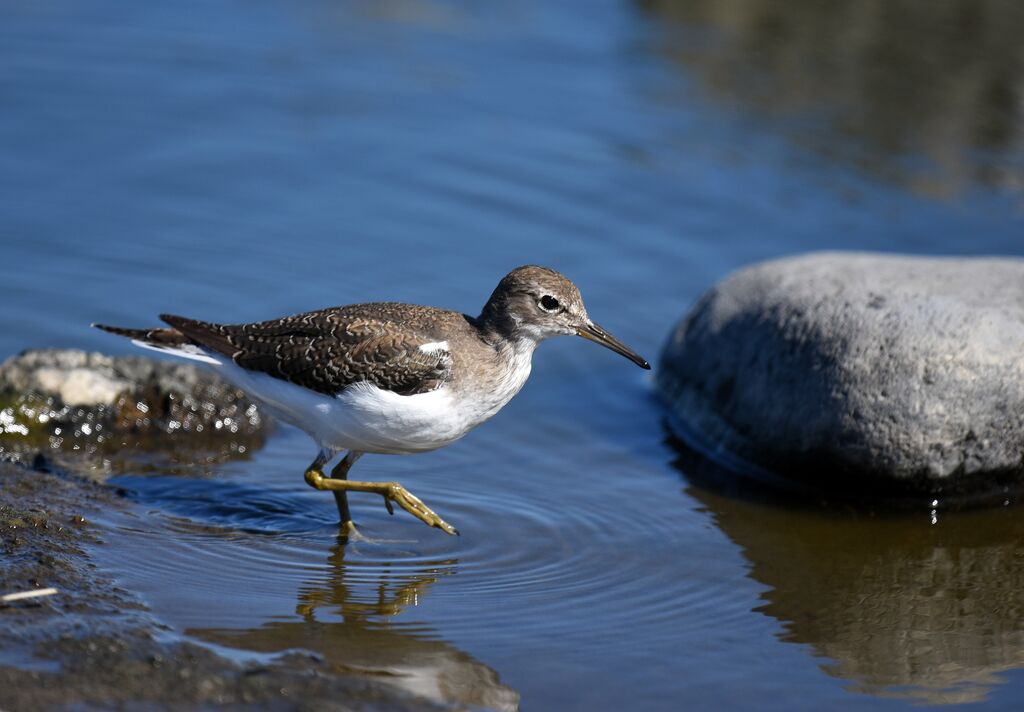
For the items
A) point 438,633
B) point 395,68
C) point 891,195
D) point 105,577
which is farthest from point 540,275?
point 395,68

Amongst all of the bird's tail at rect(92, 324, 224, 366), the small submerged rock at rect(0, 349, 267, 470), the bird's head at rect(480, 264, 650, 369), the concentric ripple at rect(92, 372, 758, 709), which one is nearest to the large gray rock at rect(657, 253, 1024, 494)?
the concentric ripple at rect(92, 372, 758, 709)

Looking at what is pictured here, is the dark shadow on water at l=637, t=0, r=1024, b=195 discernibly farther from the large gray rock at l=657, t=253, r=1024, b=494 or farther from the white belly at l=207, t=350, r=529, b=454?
the white belly at l=207, t=350, r=529, b=454

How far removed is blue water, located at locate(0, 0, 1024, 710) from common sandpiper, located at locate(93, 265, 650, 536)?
669 millimetres

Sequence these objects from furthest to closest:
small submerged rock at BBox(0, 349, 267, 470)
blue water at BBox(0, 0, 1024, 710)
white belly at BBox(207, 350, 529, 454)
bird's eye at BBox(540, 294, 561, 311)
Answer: small submerged rock at BBox(0, 349, 267, 470) → bird's eye at BBox(540, 294, 561, 311) → white belly at BBox(207, 350, 529, 454) → blue water at BBox(0, 0, 1024, 710)

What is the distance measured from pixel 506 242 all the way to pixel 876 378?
4.45 m

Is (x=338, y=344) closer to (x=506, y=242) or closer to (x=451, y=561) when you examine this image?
(x=451, y=561)

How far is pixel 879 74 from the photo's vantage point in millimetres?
17656

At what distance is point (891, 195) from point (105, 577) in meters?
10.1

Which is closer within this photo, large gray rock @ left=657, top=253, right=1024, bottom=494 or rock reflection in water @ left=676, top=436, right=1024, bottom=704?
rock reflection in water @ left=676, top=436, right=1024, bottom=704

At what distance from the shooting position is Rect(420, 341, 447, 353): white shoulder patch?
8492 millimetres

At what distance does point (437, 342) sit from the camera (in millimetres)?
8555

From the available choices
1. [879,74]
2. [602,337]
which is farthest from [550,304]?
[879,74]

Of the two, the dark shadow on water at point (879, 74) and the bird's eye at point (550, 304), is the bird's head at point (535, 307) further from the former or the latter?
→ the dark shadow on water at point (879, 74)

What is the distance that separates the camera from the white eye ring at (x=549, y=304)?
8734 mm
